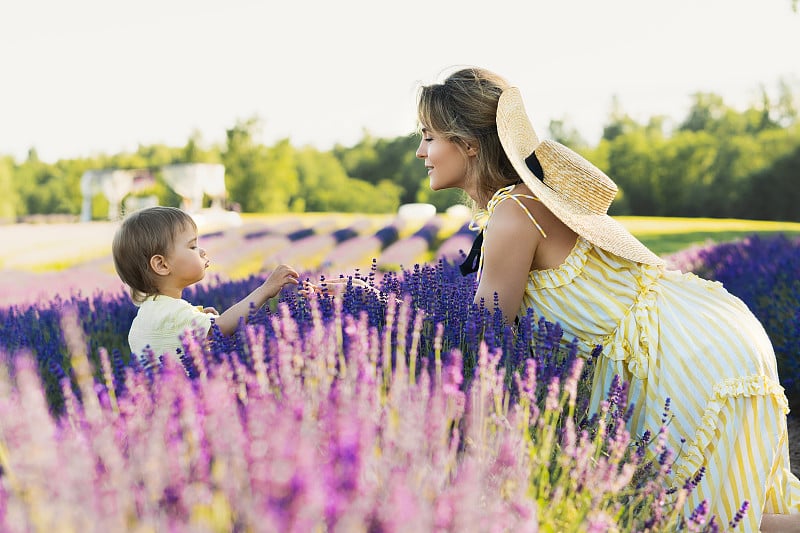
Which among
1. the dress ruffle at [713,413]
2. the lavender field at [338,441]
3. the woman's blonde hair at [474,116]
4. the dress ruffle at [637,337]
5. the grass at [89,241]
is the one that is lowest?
the grass at [89,241]

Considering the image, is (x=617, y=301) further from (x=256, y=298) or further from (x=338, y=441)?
(x=338, y=441)

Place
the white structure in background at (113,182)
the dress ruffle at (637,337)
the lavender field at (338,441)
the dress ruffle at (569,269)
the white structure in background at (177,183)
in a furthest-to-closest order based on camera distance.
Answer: the white structure in background at (113,182) < the white structure in background at (177,183) < the dress ruffle at (569,269) < the dress ruffle at (637,337) < the lavender field at (338,441)

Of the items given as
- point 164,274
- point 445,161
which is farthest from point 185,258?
point 445,161

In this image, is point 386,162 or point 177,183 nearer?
point 177,183

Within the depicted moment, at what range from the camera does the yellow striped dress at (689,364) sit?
103 inches

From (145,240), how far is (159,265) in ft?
0.34

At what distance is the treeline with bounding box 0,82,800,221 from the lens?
3806cm

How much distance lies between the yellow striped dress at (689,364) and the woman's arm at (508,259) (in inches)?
2.3

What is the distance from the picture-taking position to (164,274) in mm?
3025

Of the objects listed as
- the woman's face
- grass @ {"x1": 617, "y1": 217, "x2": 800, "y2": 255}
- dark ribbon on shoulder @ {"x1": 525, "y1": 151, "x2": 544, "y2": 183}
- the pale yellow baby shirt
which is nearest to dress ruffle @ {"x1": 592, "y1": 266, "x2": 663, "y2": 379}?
dark ribbon on shoulder @ {"x1": 525, "y1": 151, "x2": 544, "y2": 183}

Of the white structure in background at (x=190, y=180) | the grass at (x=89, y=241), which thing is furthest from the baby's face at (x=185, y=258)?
the white structure in background at (x=190, y=180)

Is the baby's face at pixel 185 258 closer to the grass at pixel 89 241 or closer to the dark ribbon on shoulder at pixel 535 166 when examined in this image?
the dark ribbon on shoulder at pixel 535 166

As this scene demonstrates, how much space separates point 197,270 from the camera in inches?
121

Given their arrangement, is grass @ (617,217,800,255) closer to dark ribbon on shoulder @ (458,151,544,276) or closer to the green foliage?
dark ribbon on shoulder @ (458,151,544,276)
